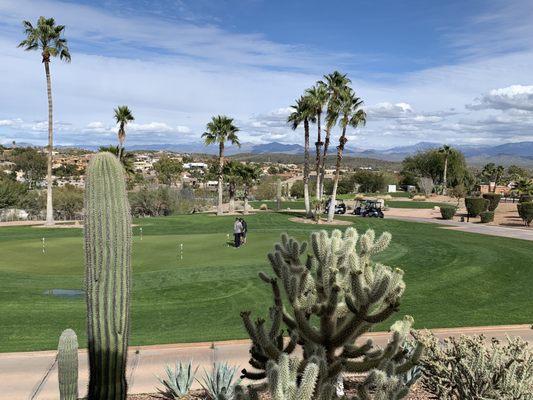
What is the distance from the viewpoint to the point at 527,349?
23.5 ft

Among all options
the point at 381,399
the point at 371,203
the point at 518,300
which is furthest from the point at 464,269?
the point at 371,203

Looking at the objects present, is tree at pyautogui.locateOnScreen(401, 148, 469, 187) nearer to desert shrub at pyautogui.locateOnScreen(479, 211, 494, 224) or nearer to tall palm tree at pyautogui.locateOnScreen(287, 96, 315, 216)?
desert shrub at pyautogui.locateOnScreen(479, 211, 494, 224)

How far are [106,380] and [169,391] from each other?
95.2 inches

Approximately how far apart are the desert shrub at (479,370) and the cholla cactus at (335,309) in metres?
1.20

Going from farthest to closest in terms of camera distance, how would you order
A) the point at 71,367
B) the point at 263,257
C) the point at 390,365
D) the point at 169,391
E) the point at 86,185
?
the point at 263,257 < the point at 169,391 < the point at 71,367 < the point at 86,185 < the point at 390,365

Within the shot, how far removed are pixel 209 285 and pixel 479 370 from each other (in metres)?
11.2

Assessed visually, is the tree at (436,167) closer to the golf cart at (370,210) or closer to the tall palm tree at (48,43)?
the golf cart at (370,210)

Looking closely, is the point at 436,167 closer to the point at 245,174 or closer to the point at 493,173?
the point at 493,173

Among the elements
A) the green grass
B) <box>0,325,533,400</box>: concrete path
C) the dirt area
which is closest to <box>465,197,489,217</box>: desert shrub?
the dirt area

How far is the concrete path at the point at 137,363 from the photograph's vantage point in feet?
27.1

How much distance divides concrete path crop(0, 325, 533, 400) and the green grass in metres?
0.74

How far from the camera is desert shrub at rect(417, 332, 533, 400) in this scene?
6566 millimetres

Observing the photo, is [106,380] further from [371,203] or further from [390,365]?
[371,203]

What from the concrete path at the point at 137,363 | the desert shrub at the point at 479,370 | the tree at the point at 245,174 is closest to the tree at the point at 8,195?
the tree at the point at 245,174
